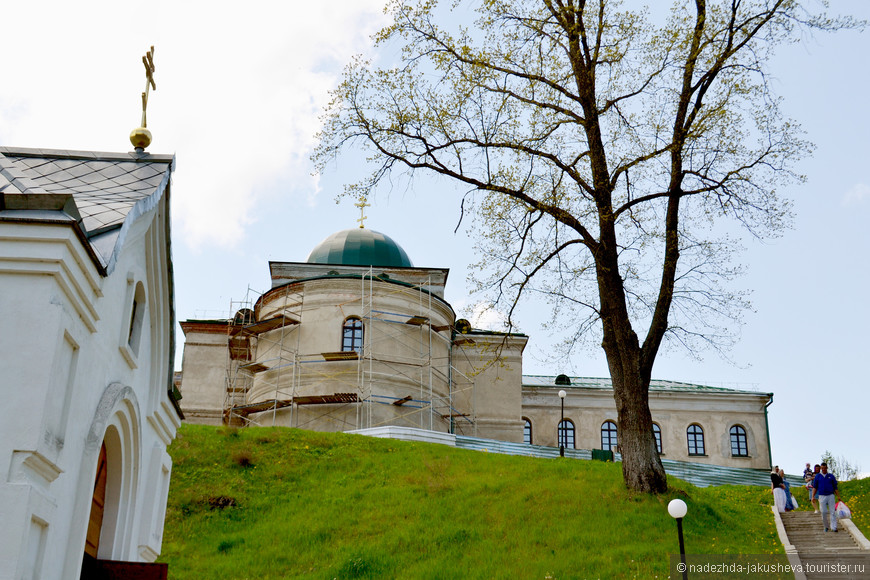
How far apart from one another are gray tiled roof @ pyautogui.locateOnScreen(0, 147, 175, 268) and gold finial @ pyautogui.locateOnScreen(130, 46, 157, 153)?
1.25 ft

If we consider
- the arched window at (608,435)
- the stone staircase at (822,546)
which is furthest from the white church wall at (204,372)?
the stone staircase at (822,546)

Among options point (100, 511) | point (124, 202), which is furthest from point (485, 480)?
point (124, 202)

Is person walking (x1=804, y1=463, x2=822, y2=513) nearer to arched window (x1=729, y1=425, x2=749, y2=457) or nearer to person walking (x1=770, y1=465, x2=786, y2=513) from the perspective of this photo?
person walking (x1=770, y1=465, x2=786, y2=513)

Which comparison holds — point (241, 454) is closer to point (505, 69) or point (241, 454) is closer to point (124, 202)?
point (505, 69)

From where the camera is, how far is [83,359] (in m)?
7.32

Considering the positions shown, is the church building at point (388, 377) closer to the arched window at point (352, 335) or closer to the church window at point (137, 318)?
the arched window at point (352, 335)

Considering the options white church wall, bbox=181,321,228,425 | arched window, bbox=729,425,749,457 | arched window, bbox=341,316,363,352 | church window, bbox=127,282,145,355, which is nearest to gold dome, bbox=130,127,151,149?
church window, bbox=127,282,145,355

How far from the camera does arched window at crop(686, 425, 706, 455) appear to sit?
42.4 m

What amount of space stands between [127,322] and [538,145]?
12614 mm

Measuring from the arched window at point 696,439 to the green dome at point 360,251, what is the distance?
1628 cm

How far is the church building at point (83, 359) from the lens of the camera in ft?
21.4

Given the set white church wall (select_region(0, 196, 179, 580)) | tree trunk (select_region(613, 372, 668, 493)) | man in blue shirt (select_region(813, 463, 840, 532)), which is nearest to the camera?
white church wall (select_region(0, 196, 179, 580))

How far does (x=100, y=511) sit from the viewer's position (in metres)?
9.29

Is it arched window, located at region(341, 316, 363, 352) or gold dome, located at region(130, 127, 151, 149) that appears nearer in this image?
gold dome, located at region(130, 127, 151, 149)
